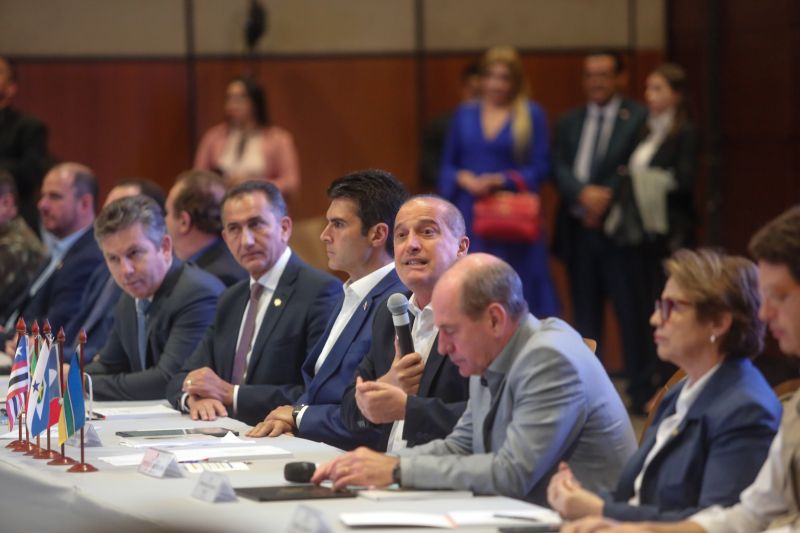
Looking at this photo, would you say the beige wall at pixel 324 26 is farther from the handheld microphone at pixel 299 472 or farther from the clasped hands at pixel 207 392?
the handheld microphone at pixel 299 472

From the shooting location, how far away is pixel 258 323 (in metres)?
5.35

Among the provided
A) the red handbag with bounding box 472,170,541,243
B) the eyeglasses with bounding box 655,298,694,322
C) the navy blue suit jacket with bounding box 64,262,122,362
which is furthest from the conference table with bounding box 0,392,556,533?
the red handbag with bounding box 472,170,541,243

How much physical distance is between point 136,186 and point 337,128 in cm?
306

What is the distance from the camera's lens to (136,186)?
6.94 meters

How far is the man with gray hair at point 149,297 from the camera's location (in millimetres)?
5613

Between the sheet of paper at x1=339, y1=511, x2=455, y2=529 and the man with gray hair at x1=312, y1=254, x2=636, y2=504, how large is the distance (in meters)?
0.34

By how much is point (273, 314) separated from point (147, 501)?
1.95m

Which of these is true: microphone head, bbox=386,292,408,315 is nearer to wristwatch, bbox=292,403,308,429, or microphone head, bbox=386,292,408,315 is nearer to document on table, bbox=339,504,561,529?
wristwatch, bbox=292,403,308,429

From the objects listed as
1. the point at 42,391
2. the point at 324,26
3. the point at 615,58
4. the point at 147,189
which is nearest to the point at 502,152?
the point at 615,58

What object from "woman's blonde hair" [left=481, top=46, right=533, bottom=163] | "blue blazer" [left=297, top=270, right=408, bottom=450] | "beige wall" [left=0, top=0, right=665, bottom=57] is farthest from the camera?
"beige wall" [left=0, top=0, right=665, bottom=57]

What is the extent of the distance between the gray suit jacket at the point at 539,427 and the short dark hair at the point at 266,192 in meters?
2.05

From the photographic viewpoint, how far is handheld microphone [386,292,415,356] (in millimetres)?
4023

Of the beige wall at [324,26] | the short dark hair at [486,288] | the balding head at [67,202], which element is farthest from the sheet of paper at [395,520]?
the beige wall at [324,26]

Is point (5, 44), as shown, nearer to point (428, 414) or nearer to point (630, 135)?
point (630, 135)
